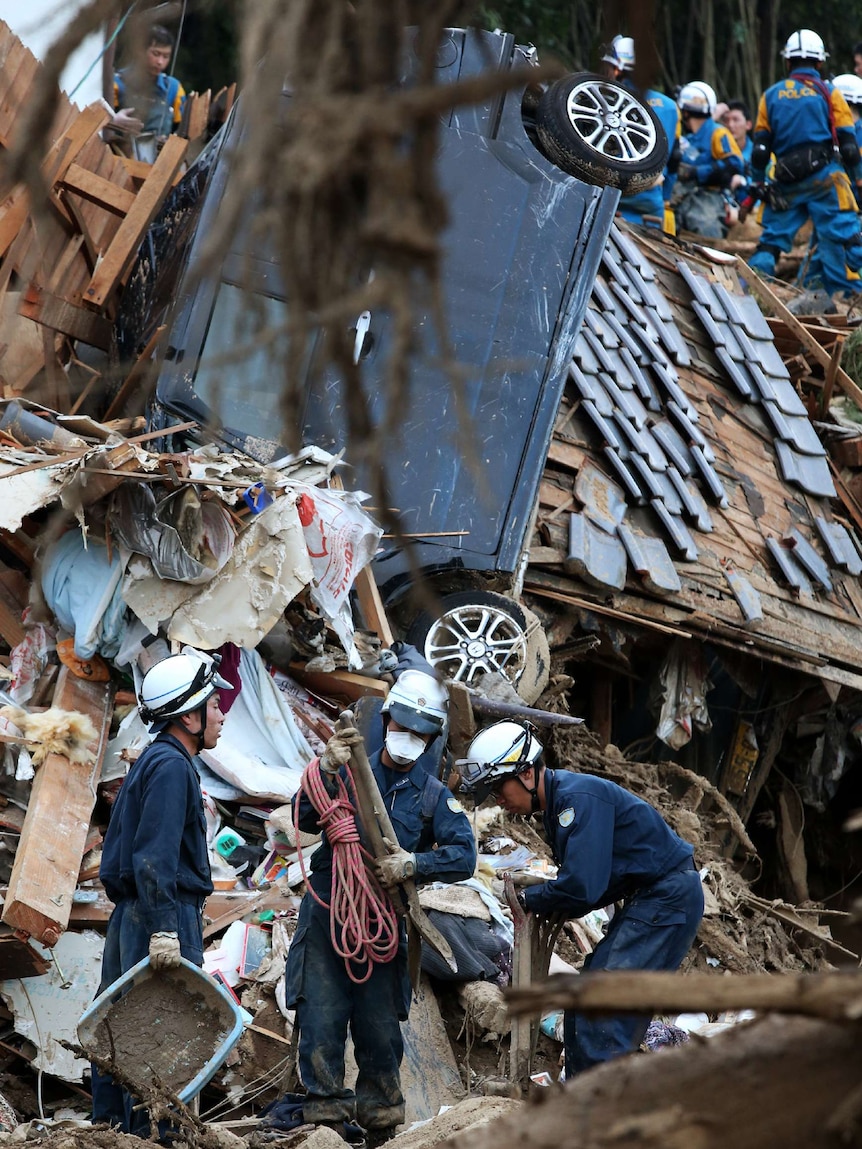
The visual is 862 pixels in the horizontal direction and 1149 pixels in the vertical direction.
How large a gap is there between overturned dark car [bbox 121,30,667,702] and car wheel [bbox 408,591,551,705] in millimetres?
12

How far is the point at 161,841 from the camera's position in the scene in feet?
18.1

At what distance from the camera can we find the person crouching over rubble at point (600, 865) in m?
5.92

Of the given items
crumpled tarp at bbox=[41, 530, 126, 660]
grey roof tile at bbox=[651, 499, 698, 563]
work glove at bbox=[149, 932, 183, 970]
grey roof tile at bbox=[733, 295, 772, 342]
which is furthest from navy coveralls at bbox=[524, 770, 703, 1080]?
grey roof tile at bbox=[733, 295, 772, 342]

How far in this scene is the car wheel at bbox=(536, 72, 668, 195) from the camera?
35.5 ft

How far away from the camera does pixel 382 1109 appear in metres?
5.98

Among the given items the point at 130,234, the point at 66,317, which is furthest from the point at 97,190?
the point at 66,317

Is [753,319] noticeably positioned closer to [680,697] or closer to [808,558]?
[808,558]

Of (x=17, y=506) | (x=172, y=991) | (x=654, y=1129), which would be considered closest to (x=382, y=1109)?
(x=172, y=991)

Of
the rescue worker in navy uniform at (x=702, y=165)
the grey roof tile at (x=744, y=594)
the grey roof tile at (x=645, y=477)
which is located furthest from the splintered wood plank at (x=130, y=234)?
the rescue worker in navy uniform at (x=702, y=165)

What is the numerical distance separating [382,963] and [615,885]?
1.04 metres

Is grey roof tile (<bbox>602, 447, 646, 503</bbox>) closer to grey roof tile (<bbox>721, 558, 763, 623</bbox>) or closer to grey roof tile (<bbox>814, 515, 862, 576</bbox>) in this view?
grey roof tile (<bbox>721, 558, 763, 623</bbox>)

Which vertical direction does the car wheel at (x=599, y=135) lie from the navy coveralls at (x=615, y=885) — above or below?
above

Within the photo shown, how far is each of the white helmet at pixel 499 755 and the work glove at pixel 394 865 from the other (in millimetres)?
430

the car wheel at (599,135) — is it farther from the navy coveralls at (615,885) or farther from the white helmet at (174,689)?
the white helmet at (174,689)
